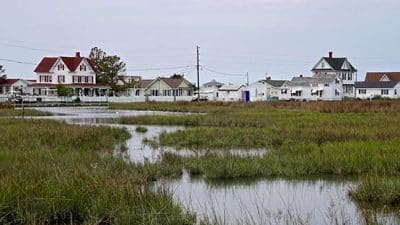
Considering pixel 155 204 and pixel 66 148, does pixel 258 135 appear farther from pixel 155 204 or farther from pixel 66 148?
pixel 155 204

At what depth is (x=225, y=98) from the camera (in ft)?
321

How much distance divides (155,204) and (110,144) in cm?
1224

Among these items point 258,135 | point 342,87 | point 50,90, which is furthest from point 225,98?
point 258,135

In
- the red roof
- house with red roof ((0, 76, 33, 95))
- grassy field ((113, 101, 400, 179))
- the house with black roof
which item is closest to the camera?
grassy field ((113, 101, 400, 179))

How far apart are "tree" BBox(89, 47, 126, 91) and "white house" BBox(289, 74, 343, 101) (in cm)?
2834

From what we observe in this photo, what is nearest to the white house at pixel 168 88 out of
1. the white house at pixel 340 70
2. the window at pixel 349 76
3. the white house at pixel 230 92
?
the white house at pixel 230 92

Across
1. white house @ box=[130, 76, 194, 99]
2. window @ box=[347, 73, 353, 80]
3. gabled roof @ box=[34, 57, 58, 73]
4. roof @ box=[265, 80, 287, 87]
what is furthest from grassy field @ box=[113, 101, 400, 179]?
white house @ box=[130, 76, 194, 99]

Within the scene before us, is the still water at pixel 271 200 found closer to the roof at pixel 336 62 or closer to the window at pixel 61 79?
the window at pixel 61 79

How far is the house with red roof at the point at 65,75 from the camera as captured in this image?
276ft

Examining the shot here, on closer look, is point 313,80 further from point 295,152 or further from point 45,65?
point 295,152

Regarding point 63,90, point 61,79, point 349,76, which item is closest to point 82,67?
point 61,79

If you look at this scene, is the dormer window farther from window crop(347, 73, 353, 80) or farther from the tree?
window crop(347, 73, 353, 80)

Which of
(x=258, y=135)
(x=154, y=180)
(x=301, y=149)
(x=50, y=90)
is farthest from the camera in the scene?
(x=50, y=90)

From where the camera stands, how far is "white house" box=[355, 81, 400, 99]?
279 ft
